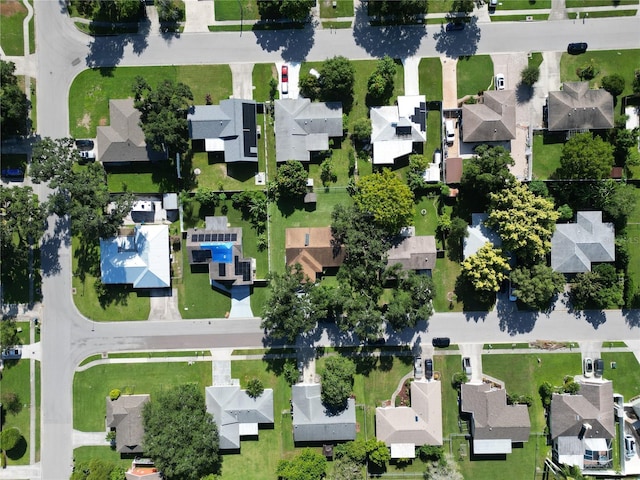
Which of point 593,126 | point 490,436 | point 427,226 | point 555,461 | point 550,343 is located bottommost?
point 555,461

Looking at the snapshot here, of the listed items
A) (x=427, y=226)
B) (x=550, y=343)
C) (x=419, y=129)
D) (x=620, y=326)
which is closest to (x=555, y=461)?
(x=550, y=343)

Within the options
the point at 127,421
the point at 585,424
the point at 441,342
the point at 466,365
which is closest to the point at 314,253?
the point at 441,342

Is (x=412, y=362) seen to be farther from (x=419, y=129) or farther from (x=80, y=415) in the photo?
(x=80, y=415)

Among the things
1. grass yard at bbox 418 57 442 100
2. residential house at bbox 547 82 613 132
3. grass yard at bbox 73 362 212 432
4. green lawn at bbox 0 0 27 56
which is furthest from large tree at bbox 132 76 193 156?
residential house at bbox 547 82 613 132

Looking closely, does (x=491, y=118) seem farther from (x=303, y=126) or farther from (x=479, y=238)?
(x=303, y=126)

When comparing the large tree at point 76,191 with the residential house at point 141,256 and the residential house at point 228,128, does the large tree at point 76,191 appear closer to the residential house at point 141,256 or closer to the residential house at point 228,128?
the residential house at point 141,256
